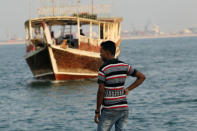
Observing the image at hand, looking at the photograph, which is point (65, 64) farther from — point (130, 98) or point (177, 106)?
point (177, 106)

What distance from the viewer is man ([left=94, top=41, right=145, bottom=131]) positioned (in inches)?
277

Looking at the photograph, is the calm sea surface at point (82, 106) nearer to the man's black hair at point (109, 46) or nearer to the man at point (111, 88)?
the man at point (111, 88)

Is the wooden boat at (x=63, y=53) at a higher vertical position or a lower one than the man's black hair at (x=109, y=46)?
lower

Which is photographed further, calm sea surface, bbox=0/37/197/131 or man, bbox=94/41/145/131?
calm sea surface, bbox=0/37/197/131

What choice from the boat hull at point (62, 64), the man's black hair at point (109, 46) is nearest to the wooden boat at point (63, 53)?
the boat hull at point (62, 64)

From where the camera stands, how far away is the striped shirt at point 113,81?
23.0 feet

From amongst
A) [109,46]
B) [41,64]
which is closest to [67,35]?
[41,64]

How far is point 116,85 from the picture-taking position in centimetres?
712

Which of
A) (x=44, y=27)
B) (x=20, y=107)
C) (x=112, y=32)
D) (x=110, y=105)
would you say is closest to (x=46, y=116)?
(x=20, y=107)

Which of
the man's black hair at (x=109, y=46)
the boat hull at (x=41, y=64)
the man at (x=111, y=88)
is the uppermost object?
the man's black hair at (x=109, y=46)

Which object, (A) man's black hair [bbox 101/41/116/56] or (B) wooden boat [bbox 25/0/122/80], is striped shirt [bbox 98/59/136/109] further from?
(B) wooden boat [bbox 25/0/122/80]

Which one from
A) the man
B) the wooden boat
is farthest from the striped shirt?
the wooden boat

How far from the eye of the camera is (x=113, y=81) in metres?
7.08

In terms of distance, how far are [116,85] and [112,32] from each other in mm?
26623
